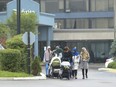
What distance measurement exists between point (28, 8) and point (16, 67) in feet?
92.5

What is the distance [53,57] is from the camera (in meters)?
26.0

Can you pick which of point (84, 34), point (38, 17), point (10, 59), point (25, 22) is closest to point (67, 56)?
point (10, 59)

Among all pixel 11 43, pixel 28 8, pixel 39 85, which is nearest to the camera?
pixel 39 85

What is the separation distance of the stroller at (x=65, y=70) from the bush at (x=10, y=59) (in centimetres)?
259

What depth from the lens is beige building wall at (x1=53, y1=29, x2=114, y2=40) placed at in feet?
203

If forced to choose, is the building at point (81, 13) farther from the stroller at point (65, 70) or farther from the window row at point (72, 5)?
the stroller at point (65, 70)

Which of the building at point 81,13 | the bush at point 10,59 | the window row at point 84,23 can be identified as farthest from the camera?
the window row at point 84,23

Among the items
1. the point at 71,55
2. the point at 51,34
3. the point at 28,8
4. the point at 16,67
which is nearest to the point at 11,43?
the point at 16,67

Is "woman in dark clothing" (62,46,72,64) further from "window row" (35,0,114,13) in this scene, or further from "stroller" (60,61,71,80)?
"window row" (35,0,114,13)

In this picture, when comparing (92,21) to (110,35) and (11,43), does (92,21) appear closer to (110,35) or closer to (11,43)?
(110,35)

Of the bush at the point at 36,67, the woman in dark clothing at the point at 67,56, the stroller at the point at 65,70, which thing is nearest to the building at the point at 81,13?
the bush at the point at 36,67

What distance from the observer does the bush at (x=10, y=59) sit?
25453mm

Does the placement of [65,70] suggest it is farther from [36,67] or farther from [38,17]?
[38,17]

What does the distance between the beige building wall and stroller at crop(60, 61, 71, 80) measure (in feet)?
122
